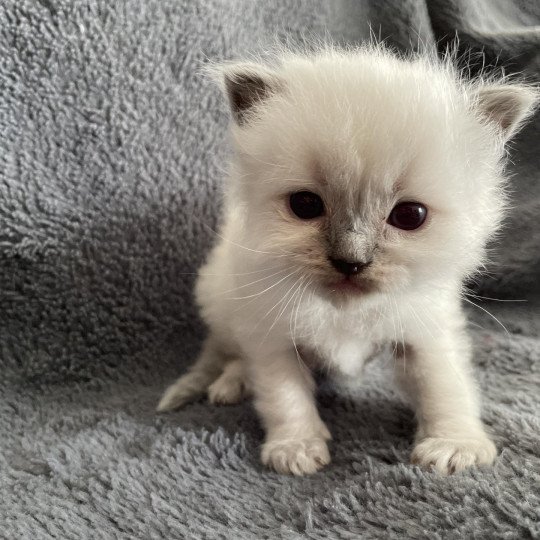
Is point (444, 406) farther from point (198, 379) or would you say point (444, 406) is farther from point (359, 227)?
point (198, 379)

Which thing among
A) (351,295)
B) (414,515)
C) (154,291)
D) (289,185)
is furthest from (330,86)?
(154,291)

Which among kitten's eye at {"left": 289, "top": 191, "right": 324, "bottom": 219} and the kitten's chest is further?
the kitten's chest

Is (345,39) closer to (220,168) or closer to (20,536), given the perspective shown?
(220,168)

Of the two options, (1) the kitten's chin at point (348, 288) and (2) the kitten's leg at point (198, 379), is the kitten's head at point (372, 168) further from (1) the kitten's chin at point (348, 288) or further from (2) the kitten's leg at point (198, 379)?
(2) the kitten's leg at point (198, 379)

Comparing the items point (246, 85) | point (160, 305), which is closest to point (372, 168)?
point (246, 85)

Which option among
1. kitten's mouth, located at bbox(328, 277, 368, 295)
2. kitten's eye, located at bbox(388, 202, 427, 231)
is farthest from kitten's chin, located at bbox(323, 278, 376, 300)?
kitten's eye, located at bbox(388, 202, 427, 231)

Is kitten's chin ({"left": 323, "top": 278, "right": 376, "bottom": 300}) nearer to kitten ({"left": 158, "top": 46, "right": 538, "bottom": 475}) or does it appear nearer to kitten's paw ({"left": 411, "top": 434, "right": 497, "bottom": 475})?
A: kitten ({"left": 158, "top": 46, "right": 538, "bottom": 475})

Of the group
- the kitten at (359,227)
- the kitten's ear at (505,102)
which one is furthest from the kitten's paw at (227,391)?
the kitten's ear at (505,102)
